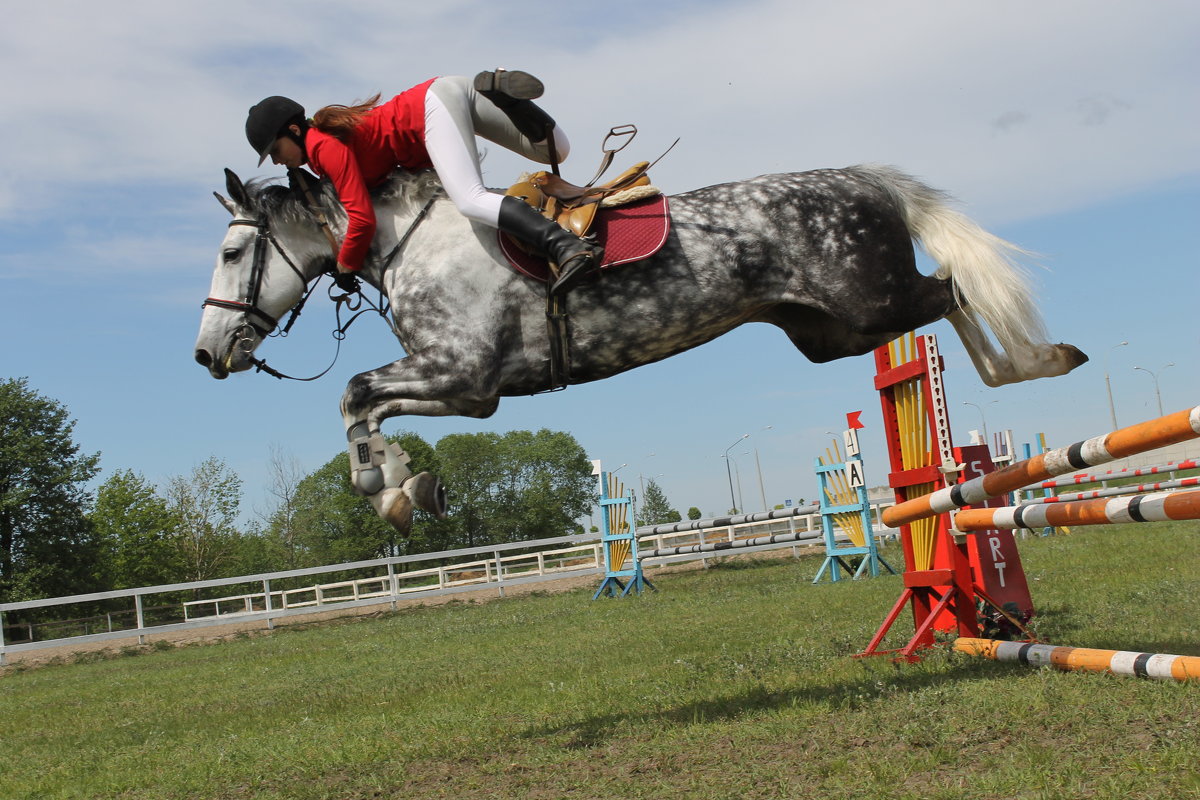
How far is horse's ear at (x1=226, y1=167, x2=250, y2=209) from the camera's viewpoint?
4.21 m

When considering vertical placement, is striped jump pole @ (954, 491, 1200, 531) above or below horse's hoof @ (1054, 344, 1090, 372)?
below

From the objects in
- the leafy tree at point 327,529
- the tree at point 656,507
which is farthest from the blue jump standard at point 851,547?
the tree at point 656,507


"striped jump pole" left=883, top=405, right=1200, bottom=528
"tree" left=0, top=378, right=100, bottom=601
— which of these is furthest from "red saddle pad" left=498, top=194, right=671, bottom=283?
"tree" left=0, top=378, right=100, bottom=601

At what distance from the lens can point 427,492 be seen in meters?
3.49

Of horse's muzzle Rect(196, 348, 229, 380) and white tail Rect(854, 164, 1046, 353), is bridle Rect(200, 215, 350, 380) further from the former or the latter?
white tail Rect(854, 164, 1046, 353)

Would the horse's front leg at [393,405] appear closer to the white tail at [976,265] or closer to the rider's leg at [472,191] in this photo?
the rider's leg at [472,191]

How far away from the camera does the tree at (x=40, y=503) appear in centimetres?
3167

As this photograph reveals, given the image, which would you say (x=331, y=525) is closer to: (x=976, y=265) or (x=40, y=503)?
(x=40, y=503)

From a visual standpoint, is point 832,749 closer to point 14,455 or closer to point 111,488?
point 14,455

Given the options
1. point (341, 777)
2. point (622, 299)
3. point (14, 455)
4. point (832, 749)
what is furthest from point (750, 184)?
point (14, 455)

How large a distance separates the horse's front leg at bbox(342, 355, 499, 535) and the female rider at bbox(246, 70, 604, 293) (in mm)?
572

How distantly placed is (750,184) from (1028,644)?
260 centimetres

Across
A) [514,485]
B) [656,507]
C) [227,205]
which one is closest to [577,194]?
[227,205]

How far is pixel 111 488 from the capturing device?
3975 centimetres
